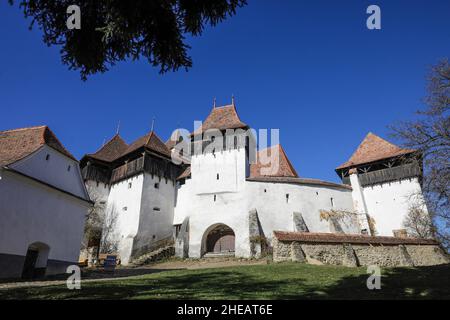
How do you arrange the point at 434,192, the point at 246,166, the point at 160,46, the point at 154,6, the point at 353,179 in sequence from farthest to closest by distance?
the point at 353,179
the point at 246,166
the point at 434,192
the point at 160,46
the point at 154,6

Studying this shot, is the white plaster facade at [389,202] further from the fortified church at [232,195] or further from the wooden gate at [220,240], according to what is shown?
the wooden gate at [220,240]

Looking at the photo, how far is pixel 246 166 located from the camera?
2497cm

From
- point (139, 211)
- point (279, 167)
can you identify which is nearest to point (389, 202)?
point (279, 167)

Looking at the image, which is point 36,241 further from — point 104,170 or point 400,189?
point 400,189

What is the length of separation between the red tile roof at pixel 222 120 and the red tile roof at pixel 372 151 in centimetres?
1080

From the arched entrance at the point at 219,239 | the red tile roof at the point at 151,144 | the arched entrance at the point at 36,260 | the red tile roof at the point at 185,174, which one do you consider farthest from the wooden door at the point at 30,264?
the red tile roof at the point at 185,174

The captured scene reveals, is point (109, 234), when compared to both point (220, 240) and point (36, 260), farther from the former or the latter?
point (36, 260)

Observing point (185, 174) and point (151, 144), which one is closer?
point (185, 174)

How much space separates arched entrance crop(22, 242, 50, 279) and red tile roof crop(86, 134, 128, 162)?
17.3 metres

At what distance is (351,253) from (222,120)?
15.1 metres

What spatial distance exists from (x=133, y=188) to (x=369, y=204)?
20502mm

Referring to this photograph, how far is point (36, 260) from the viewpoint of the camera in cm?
1362

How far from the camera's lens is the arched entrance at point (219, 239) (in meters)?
23.6
